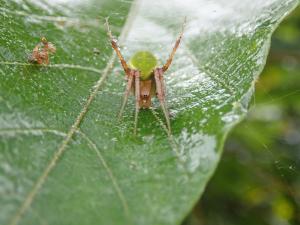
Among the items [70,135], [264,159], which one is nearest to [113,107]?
[70,135]

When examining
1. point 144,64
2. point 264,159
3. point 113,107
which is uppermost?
point 144,64

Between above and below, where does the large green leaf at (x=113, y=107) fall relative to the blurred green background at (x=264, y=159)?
above

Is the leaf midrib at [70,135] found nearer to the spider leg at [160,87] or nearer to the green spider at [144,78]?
the green spider at [144,78]

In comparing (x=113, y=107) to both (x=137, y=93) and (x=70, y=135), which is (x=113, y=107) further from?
(x=70, y=135)

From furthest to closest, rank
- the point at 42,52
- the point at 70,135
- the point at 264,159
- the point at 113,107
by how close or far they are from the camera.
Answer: the point at 264,159 < the point at 42,52 < the point at 113,107 < the point at 70,135

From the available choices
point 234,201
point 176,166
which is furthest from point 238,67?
point 234,201

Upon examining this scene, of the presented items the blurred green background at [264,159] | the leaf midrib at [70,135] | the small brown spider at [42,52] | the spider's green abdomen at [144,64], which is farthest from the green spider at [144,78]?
the blurred green background at [264,159]

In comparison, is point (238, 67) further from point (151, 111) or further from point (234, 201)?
point (234, 201)
